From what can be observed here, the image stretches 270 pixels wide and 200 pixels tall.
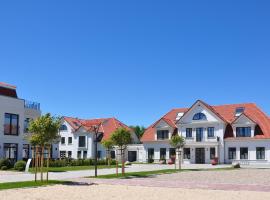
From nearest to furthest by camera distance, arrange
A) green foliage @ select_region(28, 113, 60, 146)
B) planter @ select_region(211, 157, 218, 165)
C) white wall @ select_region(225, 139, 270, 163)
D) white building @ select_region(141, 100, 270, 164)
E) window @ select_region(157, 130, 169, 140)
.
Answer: green foliage @ select_region(28, 113, 60, 146)
white wall @ select_region(225, 139, 270, 163)
white building @ select_region(141, 100, 270, 164)
planter @ select_region(211, 157, 218, 165)
window @ select_region(157, 130, 169, 140)

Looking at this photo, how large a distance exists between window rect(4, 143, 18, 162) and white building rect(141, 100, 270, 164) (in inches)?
1026

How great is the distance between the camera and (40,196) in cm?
1864

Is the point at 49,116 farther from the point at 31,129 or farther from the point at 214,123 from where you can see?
the point at 214,123

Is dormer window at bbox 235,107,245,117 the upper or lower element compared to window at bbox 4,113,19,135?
upper

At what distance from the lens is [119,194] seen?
19.4 meters

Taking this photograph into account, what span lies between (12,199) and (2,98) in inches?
1184

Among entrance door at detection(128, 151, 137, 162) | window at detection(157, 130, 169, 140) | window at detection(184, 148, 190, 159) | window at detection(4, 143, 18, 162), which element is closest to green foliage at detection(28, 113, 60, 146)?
window at detection(4, 143, 18, 162)

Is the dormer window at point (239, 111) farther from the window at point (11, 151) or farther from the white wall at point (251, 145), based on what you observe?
the window at point (11, 151)

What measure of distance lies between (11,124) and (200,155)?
28.7m

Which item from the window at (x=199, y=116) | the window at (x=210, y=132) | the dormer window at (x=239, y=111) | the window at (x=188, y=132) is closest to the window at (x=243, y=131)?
the dormer window at (x=239, y=111)

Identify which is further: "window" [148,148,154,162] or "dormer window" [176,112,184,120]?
"dormer window" [176,112,184,120]

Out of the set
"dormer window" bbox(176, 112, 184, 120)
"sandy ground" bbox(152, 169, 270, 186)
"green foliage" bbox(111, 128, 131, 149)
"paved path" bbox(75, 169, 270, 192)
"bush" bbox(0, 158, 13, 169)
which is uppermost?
"dormer window" bbox(176, 112, 184, 120)

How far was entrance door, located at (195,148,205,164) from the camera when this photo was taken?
63438 millimetres

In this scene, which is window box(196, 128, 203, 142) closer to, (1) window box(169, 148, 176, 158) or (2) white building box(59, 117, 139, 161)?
(1) window box(169, 148, 176, 158)
